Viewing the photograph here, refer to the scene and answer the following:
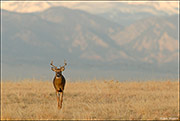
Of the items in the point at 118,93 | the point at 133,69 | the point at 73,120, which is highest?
the point at 133,69

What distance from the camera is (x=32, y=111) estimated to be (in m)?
16.3

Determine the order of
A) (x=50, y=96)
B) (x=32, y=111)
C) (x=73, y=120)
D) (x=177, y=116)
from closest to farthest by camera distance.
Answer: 1. (x=73, y=120)
2. (x=177, y=116)
3. (x=32, y=111)
4. (x=50, y=96)

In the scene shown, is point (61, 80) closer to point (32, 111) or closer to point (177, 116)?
point (32, 111)

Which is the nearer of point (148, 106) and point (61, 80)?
point (61, 80)

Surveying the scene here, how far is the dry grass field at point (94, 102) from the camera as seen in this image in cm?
1506

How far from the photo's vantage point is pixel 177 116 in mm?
15172

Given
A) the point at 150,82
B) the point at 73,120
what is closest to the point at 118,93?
the point at 150,82

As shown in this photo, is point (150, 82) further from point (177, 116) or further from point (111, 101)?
point (177, 116)

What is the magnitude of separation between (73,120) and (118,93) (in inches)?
360

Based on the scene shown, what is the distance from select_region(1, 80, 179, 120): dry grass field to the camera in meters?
15.1

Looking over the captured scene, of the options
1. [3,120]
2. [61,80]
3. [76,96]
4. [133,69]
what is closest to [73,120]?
[61,80]

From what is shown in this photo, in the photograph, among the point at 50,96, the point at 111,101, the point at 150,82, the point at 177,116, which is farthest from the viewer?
the point at 150,82

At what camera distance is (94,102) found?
19875mm

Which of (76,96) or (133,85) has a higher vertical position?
(133,85)
